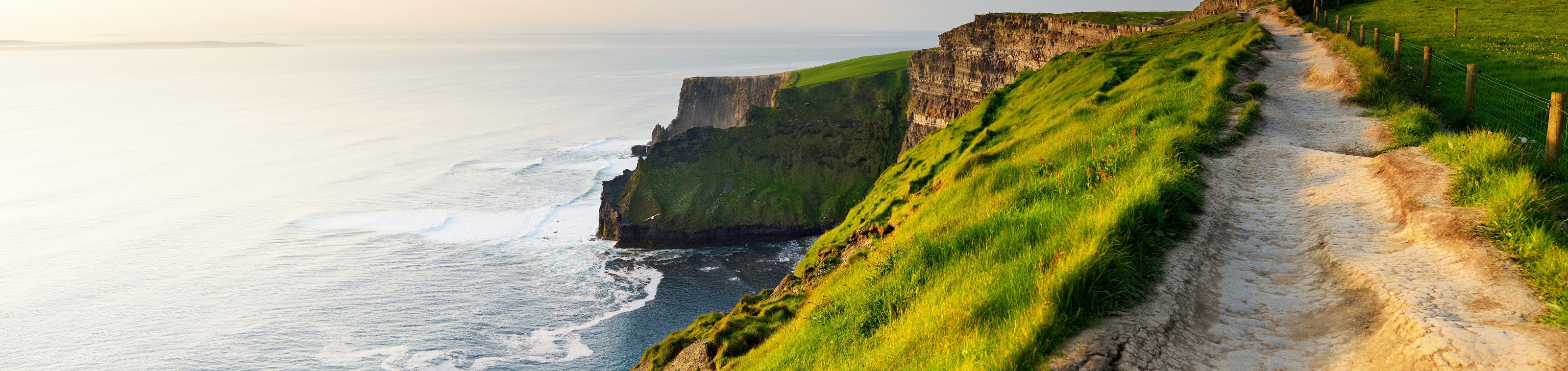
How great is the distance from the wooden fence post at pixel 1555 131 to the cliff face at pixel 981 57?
46.4 m

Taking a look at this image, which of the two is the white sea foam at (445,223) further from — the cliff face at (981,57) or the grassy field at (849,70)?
the grassy field at (849,70)

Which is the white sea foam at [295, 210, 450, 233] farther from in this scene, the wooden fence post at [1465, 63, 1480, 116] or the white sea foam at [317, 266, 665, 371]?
the wooden fence post at [1465, 63, 1480, 116]

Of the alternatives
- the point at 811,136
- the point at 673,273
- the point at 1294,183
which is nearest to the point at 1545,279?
the point at 1294,183

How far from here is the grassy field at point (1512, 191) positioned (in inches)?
323

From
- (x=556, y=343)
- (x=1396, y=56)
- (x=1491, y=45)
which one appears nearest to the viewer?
(x=1396, y=56)

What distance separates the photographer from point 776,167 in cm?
10275

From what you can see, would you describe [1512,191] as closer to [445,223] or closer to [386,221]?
[445,223]

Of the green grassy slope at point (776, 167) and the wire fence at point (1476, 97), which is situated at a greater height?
the wire fence at point (1476, 97)

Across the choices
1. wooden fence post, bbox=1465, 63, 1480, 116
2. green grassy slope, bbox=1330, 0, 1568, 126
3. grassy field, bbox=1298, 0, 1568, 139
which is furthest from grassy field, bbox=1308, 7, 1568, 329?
green grassy slope, bbox=1330, 0, 1568, 126

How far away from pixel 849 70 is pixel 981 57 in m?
62.0

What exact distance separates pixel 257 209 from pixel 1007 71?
8912 centimetres

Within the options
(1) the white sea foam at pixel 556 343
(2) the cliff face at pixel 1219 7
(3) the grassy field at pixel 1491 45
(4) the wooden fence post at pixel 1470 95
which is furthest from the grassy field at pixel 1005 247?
(2) the cliff face at pixel 1219 7

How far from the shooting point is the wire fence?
17.3 metres

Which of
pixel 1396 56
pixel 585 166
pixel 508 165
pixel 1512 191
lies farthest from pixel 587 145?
pixel 1512 191
